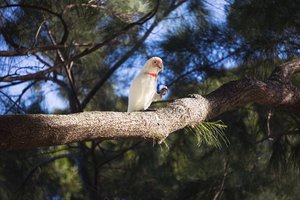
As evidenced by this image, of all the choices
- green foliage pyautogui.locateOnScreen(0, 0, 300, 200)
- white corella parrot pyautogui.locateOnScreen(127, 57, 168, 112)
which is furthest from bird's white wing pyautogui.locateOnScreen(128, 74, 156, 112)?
green foliage pyautogui.locateOnScreen(0, 0, 300, 200)

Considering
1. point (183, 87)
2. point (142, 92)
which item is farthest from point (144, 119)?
point (183, 87)

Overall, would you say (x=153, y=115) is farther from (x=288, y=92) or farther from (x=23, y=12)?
(x=23, y=12)

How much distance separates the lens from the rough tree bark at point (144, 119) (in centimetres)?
91

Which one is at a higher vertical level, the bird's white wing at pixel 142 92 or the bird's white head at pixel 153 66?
A: the bird's white head at pixel 153 66

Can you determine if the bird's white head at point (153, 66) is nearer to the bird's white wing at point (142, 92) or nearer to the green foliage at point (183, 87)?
the bird's white wing at point (142, 92)

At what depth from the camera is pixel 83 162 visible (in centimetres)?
298

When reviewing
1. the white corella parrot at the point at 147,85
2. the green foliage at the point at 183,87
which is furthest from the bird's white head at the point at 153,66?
the green foliage at the point at 183,87

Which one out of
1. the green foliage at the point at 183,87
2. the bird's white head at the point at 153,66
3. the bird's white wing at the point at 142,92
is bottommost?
the green foliage at the point at 183,87

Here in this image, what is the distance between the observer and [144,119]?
3.97ft

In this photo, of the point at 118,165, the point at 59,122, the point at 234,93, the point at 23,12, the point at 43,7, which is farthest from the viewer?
the point at 118,165

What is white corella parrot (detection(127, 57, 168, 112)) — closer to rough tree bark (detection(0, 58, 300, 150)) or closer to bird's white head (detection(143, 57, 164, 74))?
bird's white head (detection(143, 57, 164, 74))

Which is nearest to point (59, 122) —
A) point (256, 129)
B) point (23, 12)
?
point (23, 12)

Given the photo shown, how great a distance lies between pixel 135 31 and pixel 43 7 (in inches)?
36.9

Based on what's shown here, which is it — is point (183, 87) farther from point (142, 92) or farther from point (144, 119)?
point (144, 119)
